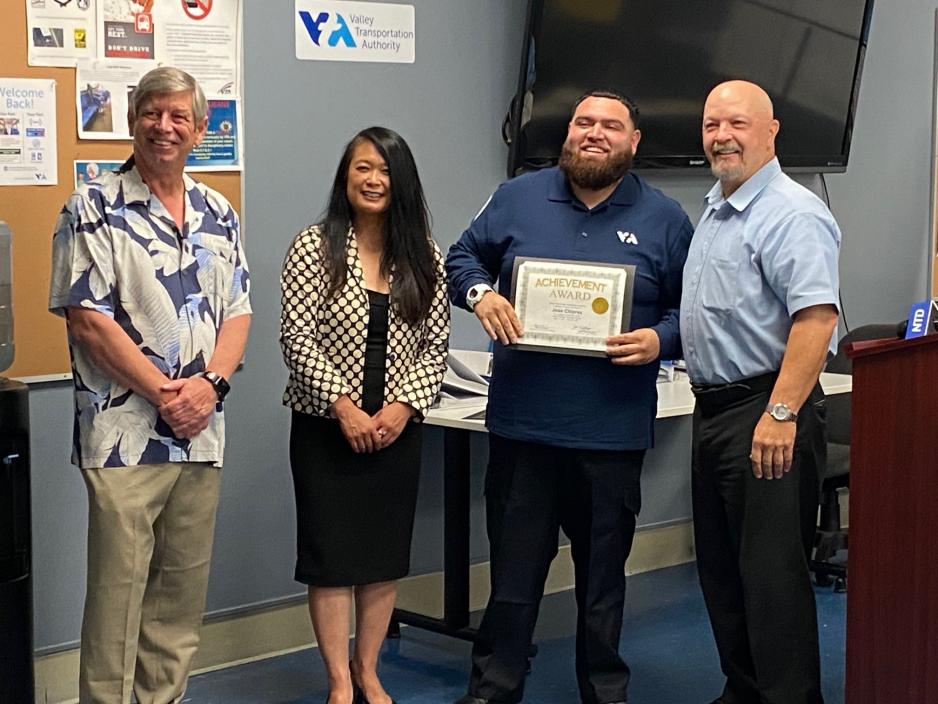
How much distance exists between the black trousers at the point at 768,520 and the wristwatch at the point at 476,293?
1.92 feet

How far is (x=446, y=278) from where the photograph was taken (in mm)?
3436

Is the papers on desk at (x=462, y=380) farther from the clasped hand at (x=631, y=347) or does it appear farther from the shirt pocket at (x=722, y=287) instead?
the shirt pocket at (x=722, y=287)

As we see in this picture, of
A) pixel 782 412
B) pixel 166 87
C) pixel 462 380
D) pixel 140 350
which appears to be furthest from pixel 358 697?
pixel 166 87

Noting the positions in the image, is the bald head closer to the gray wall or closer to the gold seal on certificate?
the gold seal on certificate

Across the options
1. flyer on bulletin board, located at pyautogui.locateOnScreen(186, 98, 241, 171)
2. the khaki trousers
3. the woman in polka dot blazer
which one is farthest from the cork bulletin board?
the woman in polka dot blazer

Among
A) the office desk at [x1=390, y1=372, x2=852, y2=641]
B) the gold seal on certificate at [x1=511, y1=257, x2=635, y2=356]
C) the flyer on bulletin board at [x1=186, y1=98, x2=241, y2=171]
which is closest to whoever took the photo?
the gold seal on certificate at [x1=511, y1=257, x2=635, y2=356]

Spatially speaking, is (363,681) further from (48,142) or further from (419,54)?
(419,54)

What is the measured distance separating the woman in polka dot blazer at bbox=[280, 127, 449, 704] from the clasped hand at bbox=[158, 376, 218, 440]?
254mm

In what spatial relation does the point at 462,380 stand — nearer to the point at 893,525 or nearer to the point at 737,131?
the point at 737,131

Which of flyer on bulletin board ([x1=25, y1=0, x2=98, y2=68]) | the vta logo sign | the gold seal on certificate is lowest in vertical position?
the gold seal on certificate

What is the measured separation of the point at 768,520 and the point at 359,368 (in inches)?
41.5

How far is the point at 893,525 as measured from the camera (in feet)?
9.39

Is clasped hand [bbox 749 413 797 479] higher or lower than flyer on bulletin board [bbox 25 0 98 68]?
lower

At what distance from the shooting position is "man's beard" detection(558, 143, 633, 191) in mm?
3268
